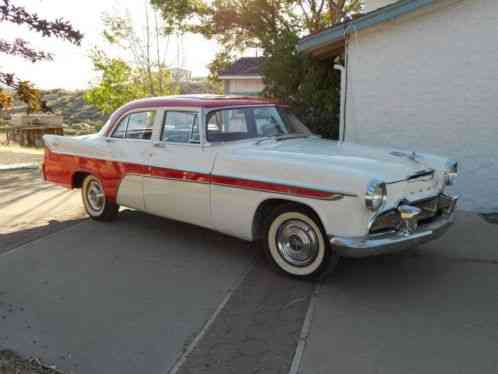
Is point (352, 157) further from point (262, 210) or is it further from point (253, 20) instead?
point (253, 20)

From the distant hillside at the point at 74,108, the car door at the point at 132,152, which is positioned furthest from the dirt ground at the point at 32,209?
the distant hillside at the point at 74,108

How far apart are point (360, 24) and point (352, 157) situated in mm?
3592

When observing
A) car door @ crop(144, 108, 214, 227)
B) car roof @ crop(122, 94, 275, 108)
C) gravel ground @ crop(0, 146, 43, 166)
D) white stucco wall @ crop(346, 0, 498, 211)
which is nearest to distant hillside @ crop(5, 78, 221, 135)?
gravel ground @ crop(0, 146, 43, 166)

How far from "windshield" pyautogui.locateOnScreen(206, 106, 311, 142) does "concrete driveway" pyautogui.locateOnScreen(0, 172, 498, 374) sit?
134cm

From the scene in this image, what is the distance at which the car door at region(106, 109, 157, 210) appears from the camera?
19.8 feet

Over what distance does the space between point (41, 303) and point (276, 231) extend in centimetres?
220

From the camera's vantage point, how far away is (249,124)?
18.8 feet

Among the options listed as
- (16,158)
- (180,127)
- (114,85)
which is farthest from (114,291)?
(114,85)

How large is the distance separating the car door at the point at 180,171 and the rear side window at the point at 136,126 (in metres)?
0.24

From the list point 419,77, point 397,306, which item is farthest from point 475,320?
point 419,77

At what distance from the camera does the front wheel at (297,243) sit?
15.1 feet

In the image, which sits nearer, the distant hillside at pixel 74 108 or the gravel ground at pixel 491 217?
the gravel ground at pixel 491 217

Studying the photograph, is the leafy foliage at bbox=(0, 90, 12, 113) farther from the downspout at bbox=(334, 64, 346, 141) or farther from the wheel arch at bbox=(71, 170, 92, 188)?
the downspout at bbox=(334, 64, 346, 141)

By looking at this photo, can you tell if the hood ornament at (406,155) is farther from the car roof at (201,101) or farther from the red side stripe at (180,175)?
the red side stripe at (180,175)
